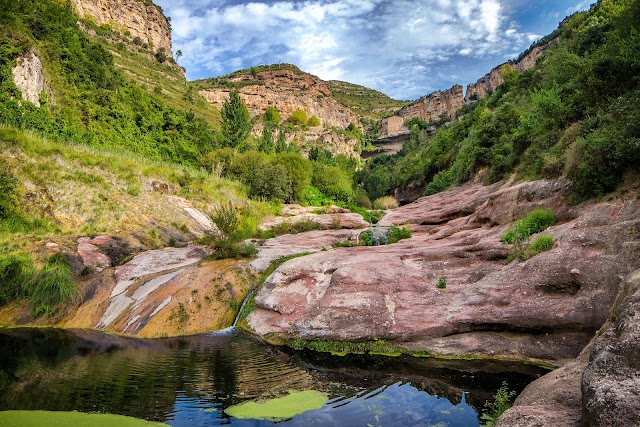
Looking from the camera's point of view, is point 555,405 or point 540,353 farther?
point 540,353

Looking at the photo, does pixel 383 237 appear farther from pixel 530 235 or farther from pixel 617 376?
pixel 617 376

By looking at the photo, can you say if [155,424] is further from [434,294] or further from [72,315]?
[72,315]

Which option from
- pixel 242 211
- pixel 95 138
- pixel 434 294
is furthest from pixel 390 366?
pixel 95 138

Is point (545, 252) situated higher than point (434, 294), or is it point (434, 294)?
point (545, 252)

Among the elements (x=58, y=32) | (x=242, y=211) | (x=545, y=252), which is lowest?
(x=545, y=252)

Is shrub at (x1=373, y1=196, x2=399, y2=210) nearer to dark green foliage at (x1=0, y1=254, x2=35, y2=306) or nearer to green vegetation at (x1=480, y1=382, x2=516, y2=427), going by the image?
dark green foliage at (x1=0, y1=254, x2=35, y2=306)

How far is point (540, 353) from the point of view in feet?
A: 24.2

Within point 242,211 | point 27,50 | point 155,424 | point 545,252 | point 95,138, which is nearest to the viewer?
point 155,424

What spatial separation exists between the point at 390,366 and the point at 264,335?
3852 mm

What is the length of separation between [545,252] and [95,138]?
31126mm

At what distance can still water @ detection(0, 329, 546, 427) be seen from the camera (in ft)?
18.9

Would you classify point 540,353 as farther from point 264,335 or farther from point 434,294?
point 264,335

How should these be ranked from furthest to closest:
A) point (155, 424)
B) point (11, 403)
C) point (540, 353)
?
point (540, 353), point (11, 403), point (155, 424)

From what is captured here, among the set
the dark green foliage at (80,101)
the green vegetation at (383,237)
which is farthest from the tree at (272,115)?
the green vegetation at (383,237)
